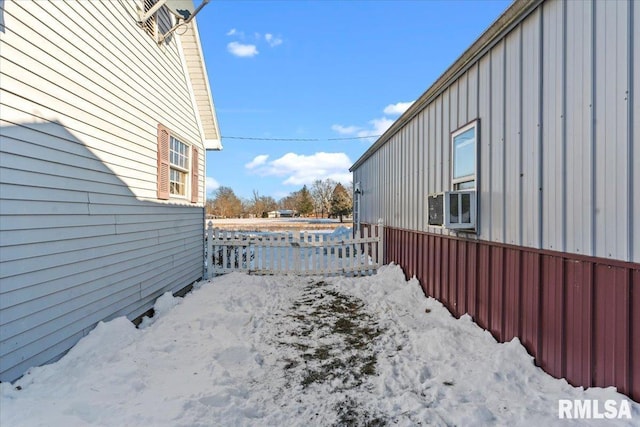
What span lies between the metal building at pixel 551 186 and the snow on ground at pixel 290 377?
355 mm

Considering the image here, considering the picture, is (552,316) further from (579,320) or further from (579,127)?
(579,127)

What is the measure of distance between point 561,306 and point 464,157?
2.21 meters

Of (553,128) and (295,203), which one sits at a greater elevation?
(295,203)

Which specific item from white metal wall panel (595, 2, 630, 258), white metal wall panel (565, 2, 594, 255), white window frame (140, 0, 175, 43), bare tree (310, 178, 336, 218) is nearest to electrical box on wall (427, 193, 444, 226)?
white metal wall panel (565, 2, 594, 255)

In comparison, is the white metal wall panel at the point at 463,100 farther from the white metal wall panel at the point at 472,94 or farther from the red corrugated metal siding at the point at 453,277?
the red corrugated metal siding at the point at 453,277

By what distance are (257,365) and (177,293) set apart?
3.50 metres

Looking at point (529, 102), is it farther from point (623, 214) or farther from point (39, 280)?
point (39, 280)

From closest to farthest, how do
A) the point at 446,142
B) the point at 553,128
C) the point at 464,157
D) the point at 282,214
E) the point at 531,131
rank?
the point at 553,128, the point at 531,131, the point at 464,157, the point at 446,142, the point at 282,214

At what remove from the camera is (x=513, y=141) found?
3174mm

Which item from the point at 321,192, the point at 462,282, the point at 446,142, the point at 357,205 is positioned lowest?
the point at 462,282

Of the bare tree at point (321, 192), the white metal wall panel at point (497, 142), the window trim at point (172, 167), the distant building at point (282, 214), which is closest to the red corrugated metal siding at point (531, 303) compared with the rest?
the white metal wall panel at point (497, 142)

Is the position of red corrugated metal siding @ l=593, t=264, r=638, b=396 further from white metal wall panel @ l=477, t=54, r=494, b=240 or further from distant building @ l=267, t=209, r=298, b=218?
distant building @ l=267, t=209, r=298, b=218

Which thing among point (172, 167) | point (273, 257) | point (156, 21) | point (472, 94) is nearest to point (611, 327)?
point (472, 94)

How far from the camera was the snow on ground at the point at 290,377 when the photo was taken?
2219 millimetres
